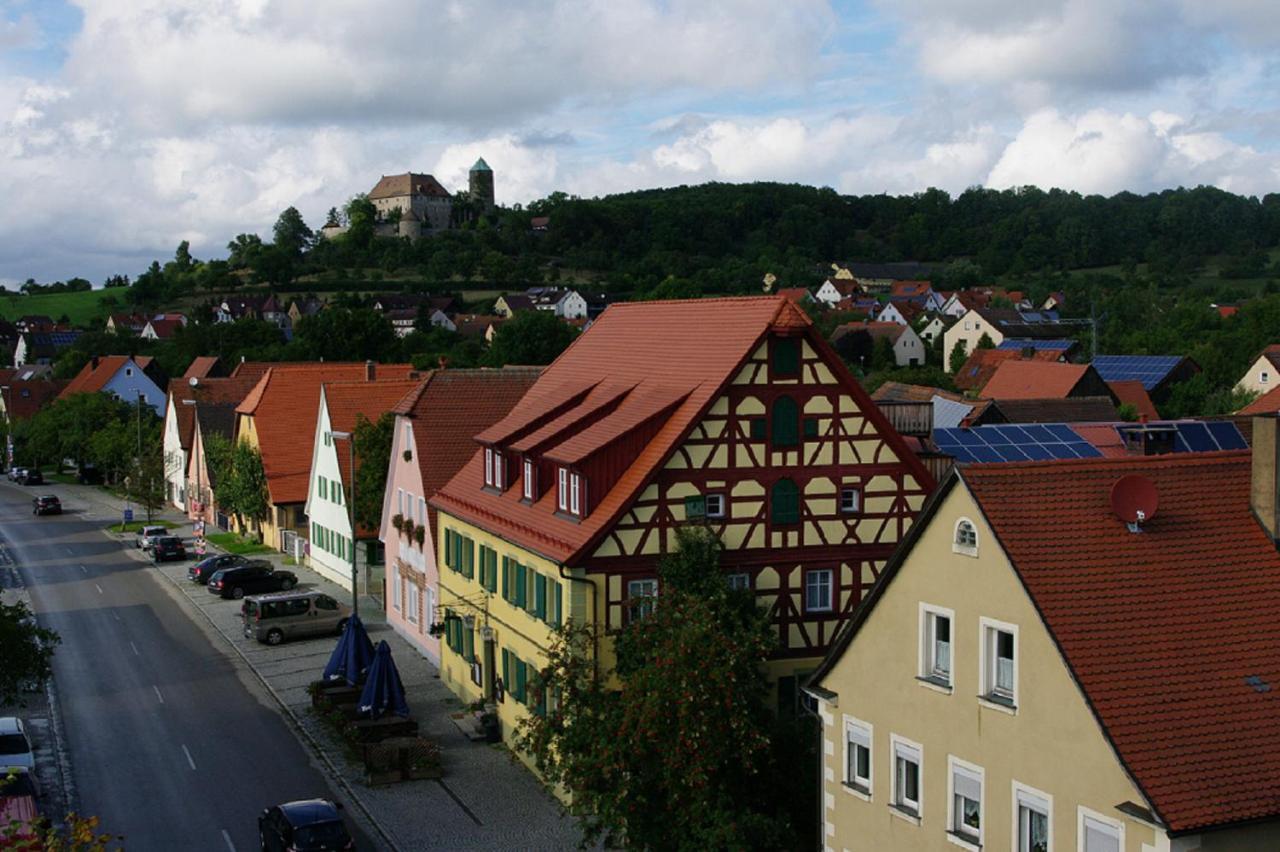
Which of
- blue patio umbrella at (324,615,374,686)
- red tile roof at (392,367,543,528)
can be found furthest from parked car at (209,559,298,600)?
blue patio umbrella at (324,615,374,686)

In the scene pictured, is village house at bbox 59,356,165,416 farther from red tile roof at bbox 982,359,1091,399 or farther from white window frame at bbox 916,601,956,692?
white window frame at bbox 916,601,956,692

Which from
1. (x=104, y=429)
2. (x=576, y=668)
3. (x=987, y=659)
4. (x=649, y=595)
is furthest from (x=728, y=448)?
(x=104, y=429)

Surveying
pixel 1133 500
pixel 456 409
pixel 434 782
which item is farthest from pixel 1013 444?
pixel 1133 500

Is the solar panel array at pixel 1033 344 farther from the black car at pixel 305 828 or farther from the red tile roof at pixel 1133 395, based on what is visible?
the black car at pixel 305 828

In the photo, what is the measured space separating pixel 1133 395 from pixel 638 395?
5811cm

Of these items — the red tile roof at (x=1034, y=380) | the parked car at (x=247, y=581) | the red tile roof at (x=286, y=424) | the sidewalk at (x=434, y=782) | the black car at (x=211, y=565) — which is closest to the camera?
the sidewalk at (x=434, y=782)

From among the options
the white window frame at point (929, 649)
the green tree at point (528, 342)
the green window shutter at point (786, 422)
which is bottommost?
the white window frame at point (929, 649)

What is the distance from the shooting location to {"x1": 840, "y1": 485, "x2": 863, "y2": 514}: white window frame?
31844 mm

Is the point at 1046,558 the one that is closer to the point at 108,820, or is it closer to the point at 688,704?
the point at 688,704

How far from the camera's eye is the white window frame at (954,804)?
19.4 metres

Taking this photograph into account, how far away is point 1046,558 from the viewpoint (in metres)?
18.8

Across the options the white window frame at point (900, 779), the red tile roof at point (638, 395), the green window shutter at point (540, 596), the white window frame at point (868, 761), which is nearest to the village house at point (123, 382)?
the red tile roof at point (638, 395)

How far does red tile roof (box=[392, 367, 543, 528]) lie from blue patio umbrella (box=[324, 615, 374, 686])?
6730mm

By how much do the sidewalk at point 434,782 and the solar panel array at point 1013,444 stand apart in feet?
46.1
